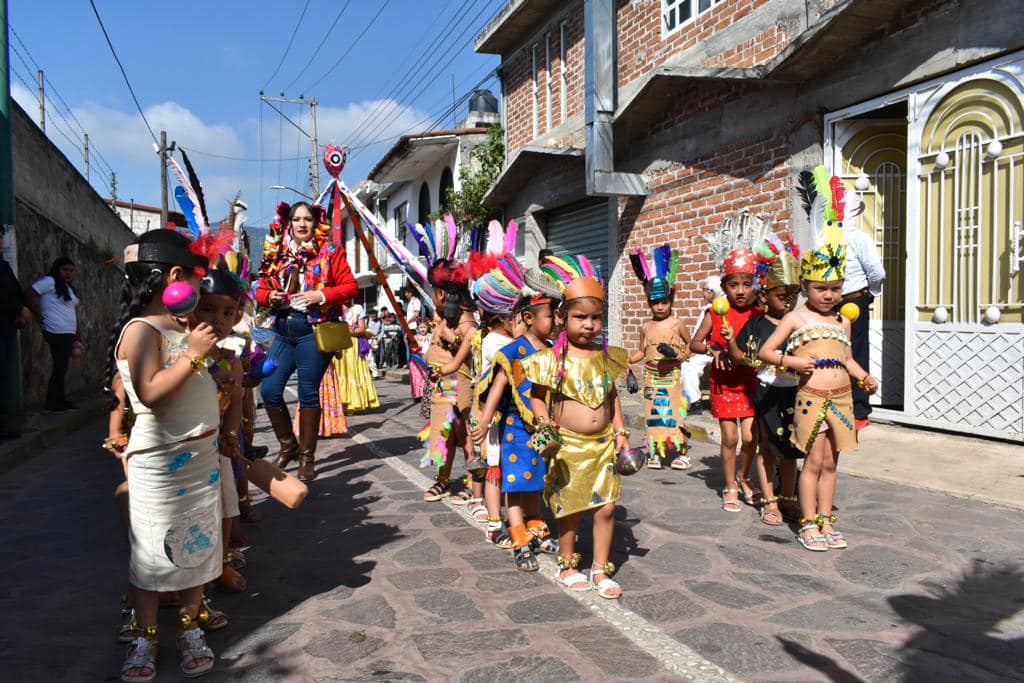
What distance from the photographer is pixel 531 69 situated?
1500cm

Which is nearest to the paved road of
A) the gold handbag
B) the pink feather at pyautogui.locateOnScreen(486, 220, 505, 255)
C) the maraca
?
the gold handbag

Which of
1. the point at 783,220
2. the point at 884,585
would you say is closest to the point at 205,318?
the point at 884,585

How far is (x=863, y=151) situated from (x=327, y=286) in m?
5.88

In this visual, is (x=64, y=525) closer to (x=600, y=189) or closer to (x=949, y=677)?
(x=949, y=677)

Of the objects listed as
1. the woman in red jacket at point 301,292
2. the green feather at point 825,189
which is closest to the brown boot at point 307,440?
the woman in red jacket at point 301,292

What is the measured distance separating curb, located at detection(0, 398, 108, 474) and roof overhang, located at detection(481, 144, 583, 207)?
761 cm

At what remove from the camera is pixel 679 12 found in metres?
10.2

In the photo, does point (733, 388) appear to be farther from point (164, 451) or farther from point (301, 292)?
point (164, 451)

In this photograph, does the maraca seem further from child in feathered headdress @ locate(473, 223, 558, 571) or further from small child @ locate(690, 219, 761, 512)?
small child @ locate(690, 219, 761, 512)

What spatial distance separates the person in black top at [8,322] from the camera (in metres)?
7.05

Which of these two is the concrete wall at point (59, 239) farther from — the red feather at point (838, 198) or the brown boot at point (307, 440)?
the red feather at point (838, 198)

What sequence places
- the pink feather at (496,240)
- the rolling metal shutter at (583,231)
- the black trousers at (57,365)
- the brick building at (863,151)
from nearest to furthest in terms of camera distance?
the pink feather at (496,240)
the brick building at (863,151)
the black trousers at (57,365)
the rolling metal shutter at (583,231)

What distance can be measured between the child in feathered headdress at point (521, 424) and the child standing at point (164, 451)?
5.15 ft

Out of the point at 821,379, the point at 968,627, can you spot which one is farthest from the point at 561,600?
the point at 821,379
